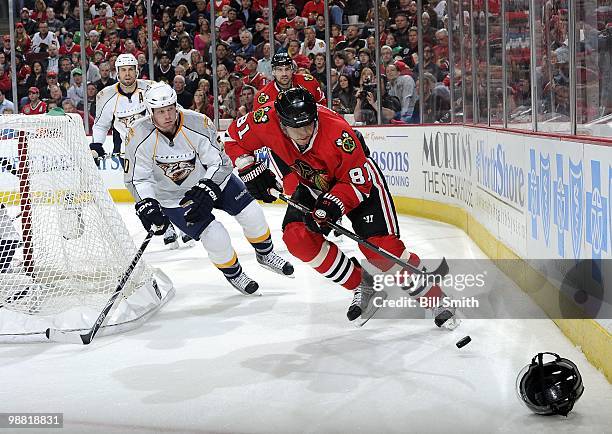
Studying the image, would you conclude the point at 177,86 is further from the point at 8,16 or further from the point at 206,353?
the point at 206,353

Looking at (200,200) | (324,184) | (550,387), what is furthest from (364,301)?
(550,387)

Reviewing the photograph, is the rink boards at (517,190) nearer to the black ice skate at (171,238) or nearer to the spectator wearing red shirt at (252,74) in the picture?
the spectator wearing red shirt at (252,74)

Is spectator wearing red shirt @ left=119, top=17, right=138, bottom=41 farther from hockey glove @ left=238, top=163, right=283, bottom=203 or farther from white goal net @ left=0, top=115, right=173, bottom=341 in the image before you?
hockey glove @ left=238, top=163, right=283, bottom=203

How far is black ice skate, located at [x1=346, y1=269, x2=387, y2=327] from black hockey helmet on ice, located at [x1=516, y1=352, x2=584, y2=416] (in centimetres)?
127

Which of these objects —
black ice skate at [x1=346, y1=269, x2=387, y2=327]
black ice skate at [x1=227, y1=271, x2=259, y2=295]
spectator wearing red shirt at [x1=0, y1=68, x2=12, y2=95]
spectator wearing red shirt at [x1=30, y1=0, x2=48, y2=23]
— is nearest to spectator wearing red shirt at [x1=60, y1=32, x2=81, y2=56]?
spectator wearing red shirt at [x1=30, y1=0, x2=48, y2=23]

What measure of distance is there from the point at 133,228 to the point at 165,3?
2998mm

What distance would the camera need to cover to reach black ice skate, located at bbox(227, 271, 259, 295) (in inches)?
178

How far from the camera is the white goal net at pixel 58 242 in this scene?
3797mm

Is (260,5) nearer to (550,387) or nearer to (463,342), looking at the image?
(463,342)

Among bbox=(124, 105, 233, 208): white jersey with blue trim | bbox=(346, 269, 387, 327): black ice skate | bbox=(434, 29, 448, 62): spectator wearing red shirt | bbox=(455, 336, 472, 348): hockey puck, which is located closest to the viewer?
bbox=(455, 336, 472, 348): hockey puck

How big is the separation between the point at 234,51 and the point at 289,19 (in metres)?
0.67

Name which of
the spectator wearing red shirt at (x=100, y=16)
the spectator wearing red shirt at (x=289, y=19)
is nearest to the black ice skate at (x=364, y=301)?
the spectator wearing red shirt at (x=289, y=19)

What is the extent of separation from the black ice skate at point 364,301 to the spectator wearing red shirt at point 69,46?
22.7 ft

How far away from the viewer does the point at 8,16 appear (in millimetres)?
9977
